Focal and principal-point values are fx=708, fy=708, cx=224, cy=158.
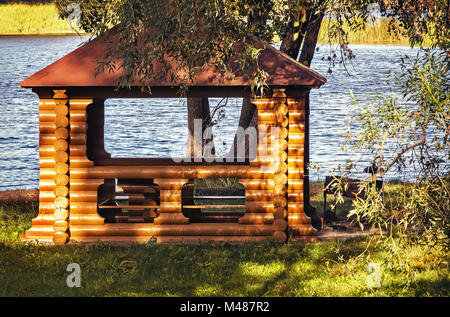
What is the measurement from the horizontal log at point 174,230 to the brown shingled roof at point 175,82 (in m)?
2.30

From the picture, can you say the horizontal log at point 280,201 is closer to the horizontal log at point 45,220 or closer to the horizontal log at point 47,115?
the horizontal log at point 45,220

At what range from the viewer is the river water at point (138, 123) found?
86.4ft

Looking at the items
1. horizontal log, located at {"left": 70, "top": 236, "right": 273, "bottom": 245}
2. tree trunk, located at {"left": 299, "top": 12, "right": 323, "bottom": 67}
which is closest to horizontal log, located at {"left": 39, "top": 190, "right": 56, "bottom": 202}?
horizontal log, located at {"left": 70, "top": 236, "right": 273, "bottom": 245}

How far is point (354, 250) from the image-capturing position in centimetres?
1113

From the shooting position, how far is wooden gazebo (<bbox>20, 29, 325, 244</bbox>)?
36.7 feet

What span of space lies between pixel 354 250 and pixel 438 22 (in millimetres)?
4191

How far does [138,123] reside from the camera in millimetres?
42156

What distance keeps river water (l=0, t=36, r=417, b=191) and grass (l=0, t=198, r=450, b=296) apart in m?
1.59

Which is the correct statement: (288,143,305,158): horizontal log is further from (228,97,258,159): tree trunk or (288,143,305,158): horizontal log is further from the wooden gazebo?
(228,97,258,159): tree trunk

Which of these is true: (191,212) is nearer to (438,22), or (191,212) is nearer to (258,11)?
(258,11)

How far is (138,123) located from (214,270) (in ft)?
107
